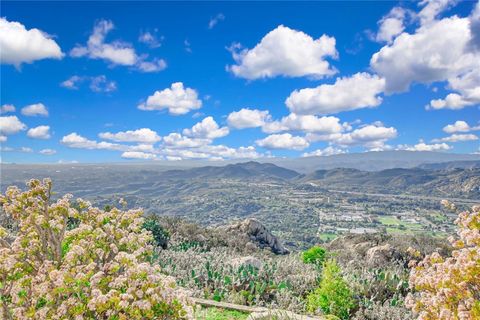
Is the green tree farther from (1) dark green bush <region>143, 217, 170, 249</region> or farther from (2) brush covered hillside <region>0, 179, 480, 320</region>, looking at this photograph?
(1) dark green bush <region>143, 217, 170, 249</region>

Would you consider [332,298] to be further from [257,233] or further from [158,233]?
[257,233]

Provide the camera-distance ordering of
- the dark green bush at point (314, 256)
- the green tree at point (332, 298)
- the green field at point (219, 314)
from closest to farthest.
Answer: the green field at point (219, 314) < the green tree at point (332, 298) < the dark green bush at point (314, 256)

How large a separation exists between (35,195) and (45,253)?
828 millimetres

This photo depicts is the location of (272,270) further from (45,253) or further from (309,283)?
(45,253)

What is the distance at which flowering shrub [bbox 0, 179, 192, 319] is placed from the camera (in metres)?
3.53

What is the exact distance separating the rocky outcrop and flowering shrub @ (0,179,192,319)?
46.6 ft

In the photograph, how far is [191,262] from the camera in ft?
34.2

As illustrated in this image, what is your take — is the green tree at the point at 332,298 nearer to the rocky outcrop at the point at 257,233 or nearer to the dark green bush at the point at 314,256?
the dark green bush at the point at 314,256

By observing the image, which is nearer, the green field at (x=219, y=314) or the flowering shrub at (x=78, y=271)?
the flowering shrub at (x=78, y=271)

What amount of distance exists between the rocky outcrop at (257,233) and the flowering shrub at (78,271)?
14197mm

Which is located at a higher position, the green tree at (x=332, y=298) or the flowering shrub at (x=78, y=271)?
the flowering shrub at (x=78, y=271)

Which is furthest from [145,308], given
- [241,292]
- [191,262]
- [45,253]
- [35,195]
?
[191,262]

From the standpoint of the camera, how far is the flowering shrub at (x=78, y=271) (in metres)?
3.53

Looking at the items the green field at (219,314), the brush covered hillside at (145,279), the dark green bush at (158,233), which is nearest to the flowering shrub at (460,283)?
the brush covered hillside at (145,279)
